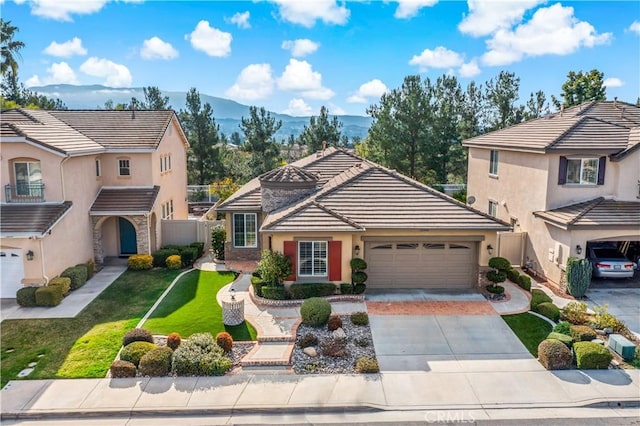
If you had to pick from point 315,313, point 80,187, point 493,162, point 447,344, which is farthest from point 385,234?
point 80,187

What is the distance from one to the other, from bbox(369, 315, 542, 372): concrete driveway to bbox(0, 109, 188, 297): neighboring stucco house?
42.9 feet

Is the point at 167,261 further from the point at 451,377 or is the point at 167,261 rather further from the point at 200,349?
the point at 451,377

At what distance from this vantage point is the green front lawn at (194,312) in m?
14.8

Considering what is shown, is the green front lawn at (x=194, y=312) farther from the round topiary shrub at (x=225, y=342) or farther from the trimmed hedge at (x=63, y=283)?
the trimmed hedge at (x=63, y=283)

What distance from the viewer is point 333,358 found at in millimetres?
13000

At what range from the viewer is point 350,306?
1662cm

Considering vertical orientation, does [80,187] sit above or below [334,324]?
above

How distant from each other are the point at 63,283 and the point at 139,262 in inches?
168

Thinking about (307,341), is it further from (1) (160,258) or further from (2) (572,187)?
(2) (572,187)

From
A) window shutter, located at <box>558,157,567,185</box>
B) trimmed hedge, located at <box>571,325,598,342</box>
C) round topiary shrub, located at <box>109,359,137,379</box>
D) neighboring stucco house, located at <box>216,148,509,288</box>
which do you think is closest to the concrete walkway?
round topiary shrub, located at <box>109,359,137,379</box>

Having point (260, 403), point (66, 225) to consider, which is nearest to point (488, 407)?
point (260, 403)

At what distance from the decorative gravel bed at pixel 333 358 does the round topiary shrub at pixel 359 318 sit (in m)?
0.12

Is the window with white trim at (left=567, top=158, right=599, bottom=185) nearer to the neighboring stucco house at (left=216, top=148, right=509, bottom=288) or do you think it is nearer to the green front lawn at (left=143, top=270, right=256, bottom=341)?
the neighboring stucco house at (left=216, top=148, right=509, bottom=288)

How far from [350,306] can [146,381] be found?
24.4ft
